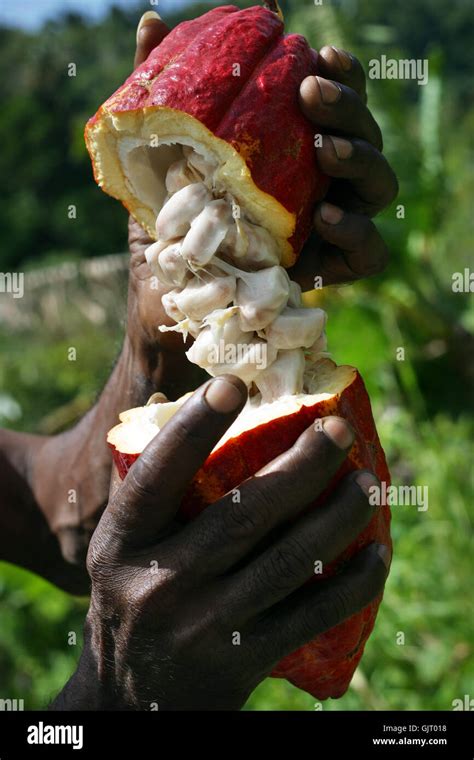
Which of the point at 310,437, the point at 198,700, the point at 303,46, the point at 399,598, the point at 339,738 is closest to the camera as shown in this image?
the point at 310,437

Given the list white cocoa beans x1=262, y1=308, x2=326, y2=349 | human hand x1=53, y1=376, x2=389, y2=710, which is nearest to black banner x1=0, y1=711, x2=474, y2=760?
human hand x1=53, y1=376, x2=389, y2=710

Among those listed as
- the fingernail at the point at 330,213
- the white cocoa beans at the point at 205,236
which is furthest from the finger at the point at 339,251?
the white cocoa beans at the point at 205,236

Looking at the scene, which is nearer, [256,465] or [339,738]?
[256,465]

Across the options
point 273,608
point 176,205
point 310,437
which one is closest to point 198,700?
point 273,608

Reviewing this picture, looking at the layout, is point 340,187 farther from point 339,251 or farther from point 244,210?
point 244,210

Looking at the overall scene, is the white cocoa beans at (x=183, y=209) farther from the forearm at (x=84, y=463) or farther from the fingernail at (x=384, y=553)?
the fingernail at (x=384, y=553)

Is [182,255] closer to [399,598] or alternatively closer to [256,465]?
[256,465]

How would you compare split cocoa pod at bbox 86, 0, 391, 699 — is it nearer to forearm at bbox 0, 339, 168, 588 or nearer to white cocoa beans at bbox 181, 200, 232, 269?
white cocoa beans at bbox 181, 200, 232, 269
